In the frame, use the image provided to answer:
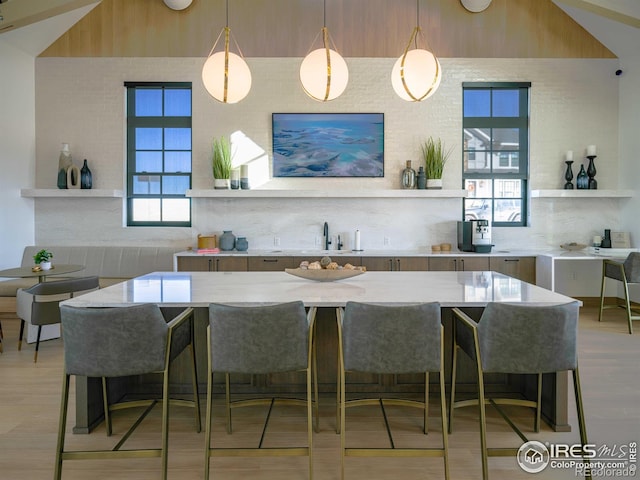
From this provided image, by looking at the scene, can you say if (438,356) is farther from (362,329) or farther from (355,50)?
(355,50)

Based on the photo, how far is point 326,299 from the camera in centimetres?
254

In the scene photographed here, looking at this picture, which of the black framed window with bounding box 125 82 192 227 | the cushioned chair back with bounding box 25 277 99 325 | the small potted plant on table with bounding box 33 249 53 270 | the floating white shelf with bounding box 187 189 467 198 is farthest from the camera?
the black framed window with bounding box 125 82 192 227

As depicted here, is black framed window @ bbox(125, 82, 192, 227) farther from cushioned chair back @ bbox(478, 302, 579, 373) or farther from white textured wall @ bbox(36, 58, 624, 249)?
cushioned chair back @ bbox(478, 302, 579, 373)

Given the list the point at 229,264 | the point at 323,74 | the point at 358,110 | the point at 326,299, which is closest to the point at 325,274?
the point at 326,299

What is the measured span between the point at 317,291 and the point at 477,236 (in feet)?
12.1

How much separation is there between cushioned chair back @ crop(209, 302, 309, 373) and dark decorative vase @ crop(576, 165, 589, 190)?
17.9ft

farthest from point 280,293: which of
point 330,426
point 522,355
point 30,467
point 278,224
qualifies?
point 278,224

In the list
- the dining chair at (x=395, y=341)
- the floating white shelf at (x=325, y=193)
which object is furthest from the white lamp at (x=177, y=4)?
the dining chair at (x=395, y=341)

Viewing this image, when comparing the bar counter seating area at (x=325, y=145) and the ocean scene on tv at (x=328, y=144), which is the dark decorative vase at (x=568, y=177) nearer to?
the bar counter seating area at (x=325, y=145)

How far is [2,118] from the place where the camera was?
574 centimetres

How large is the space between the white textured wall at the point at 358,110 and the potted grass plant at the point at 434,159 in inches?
4.2

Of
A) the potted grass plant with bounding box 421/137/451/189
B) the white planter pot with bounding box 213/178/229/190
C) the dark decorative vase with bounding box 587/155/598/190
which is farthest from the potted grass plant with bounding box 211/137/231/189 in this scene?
the dark decorative vase with bounding box 587/155/598/190

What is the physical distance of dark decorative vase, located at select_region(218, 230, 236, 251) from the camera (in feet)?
20.0

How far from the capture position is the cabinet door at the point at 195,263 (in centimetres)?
577
